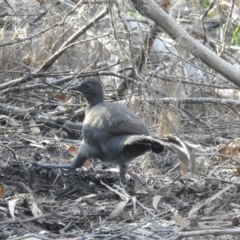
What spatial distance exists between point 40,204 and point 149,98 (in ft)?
5.09

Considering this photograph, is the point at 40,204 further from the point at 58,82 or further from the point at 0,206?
the point at 58,82

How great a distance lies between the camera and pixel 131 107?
6.43 meters

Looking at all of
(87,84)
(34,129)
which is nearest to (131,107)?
(87,84)

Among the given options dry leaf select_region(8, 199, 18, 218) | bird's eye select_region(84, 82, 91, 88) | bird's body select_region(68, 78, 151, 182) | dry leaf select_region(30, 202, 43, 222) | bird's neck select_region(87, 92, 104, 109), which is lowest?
dry leaf select_region(30, 202, 43, 222)

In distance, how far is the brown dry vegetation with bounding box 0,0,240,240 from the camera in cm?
491

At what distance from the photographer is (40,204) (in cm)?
521

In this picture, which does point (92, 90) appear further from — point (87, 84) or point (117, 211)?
point (117, 211)

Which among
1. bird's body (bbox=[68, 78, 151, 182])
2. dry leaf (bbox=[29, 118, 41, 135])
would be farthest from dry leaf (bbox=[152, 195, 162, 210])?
dry leaf (bbox=[29, 118, 41, 135])

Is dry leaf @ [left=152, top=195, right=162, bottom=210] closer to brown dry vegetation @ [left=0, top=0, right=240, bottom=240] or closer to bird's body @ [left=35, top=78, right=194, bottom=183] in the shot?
brown dry vegetation @ [left=0, top=0, right=240, bottom=240]

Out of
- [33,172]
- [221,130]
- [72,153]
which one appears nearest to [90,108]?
[72,153]

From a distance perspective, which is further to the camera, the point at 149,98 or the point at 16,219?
the point at 149,98

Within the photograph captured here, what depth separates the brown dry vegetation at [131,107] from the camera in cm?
491

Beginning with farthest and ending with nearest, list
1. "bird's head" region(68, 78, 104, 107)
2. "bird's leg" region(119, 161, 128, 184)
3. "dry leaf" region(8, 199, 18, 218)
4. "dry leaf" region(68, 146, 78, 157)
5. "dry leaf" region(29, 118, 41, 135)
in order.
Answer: "dry leaf" region(29, 118, 41, 135) < "dry leaf" region(68, 146, 78, 157) < "bird's head" region(68, 78, 104, 107) < "bird's leg" region(119, 161, 128, 184) < "dry leaf" region(8, 199, 18, 218)

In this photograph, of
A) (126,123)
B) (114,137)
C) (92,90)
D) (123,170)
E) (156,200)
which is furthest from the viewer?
(92,90)
